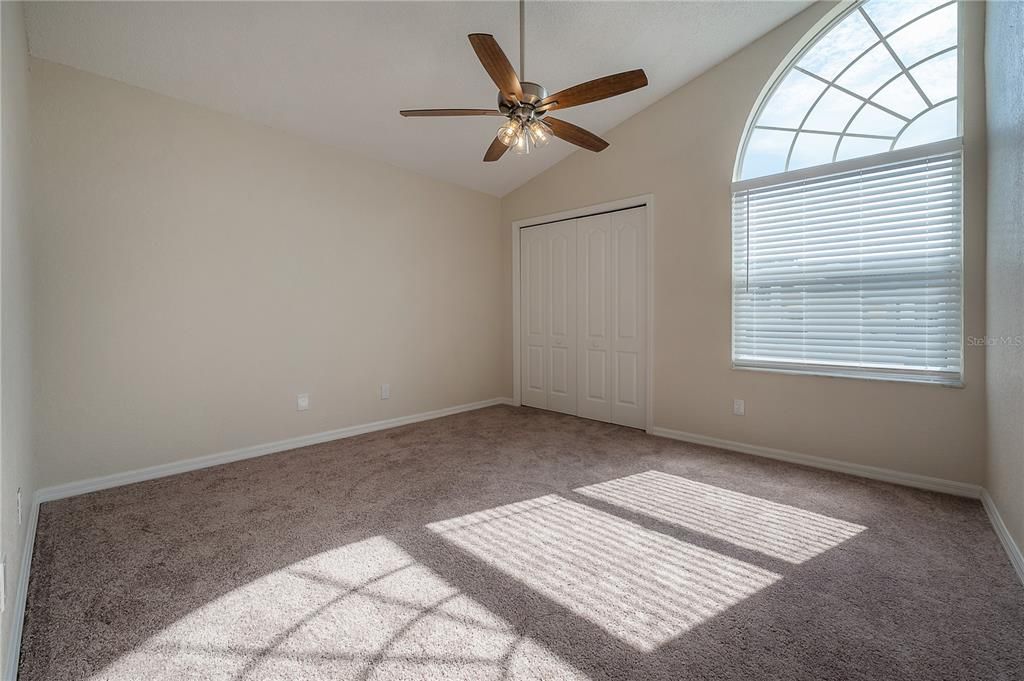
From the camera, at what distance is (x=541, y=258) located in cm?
511

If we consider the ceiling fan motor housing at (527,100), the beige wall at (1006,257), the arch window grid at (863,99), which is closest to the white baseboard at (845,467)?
the beige wall at (1006,257)

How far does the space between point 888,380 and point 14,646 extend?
4352 mm

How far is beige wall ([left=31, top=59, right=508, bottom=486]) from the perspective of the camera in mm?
2738

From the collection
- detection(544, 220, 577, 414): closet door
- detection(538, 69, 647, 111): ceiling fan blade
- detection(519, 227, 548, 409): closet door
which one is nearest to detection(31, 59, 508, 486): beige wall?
detection(519, 227, 548, 409): closet door

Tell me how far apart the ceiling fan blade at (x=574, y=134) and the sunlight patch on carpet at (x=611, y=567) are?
2154 millimetres

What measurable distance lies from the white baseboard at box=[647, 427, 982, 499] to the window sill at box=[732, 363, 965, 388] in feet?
1.92

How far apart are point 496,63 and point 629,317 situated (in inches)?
109

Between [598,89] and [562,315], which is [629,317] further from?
[598,89]

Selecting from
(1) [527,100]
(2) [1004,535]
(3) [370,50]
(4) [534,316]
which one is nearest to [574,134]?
(1) [527,100]

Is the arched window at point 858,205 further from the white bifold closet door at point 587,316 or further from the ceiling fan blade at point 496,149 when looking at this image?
the ceiling fan blade at point 496,149

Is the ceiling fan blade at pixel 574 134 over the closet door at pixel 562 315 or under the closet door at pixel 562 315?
over

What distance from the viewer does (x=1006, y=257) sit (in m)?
2.22

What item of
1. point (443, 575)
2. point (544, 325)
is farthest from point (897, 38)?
point (443, 575)

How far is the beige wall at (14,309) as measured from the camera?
1.53m
